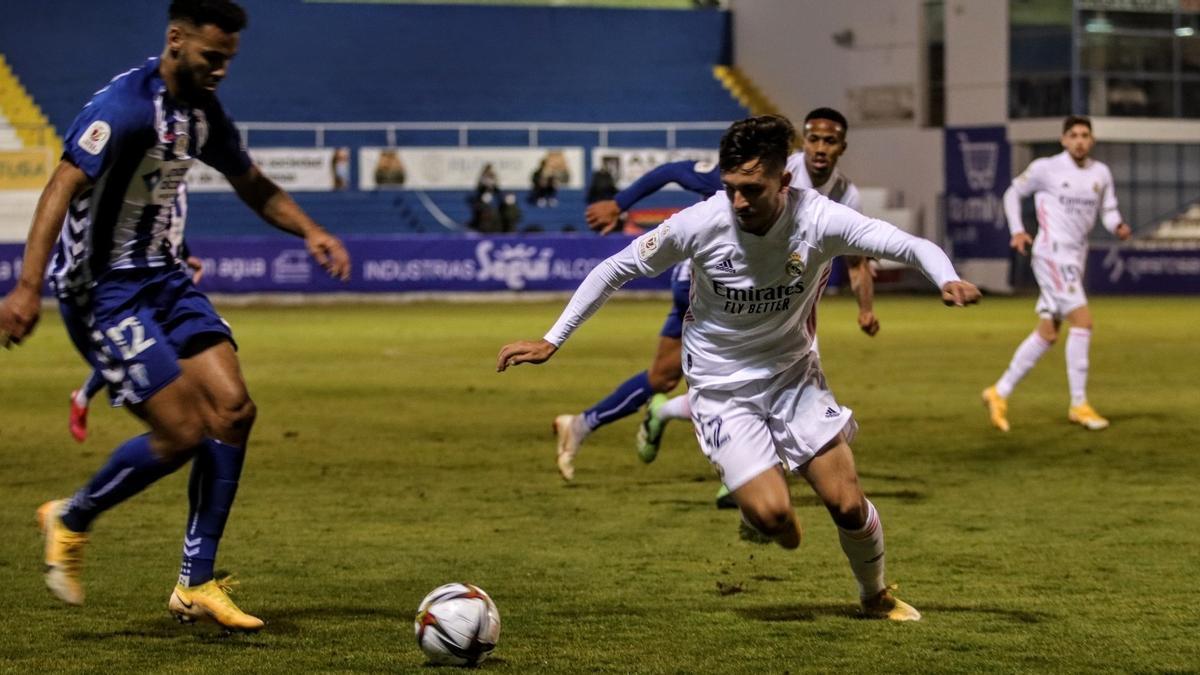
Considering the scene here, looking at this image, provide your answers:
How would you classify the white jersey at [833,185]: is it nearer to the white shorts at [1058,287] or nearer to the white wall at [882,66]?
the white shorts at [1058,287]

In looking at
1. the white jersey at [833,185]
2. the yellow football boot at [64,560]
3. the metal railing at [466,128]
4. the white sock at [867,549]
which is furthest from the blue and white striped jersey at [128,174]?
the metal railing at [466,128]

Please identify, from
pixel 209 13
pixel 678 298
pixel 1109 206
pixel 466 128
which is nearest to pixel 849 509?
pixel 209 13

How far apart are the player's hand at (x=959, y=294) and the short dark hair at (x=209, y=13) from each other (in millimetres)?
2487

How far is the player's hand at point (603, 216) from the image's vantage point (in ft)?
29.1

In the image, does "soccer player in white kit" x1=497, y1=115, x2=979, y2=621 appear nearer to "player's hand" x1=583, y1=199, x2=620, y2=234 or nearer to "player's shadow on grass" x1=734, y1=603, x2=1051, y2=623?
"player's shadow on grass" x1=734, y1=603, x2=1051, y2=623

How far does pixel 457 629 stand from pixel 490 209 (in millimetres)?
28134

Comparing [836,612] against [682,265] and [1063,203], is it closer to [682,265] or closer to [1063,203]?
[682,265]

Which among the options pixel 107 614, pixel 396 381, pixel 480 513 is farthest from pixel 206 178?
pixel 107 614

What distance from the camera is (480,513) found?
932 centimetres

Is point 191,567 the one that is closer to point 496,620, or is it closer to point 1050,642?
point 496,620

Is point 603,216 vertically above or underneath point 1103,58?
underneath

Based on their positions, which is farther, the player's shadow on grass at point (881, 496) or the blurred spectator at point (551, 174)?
the blurred spectator at point (551, 174)

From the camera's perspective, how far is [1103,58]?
1412 inches

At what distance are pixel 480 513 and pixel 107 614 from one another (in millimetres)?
2979
